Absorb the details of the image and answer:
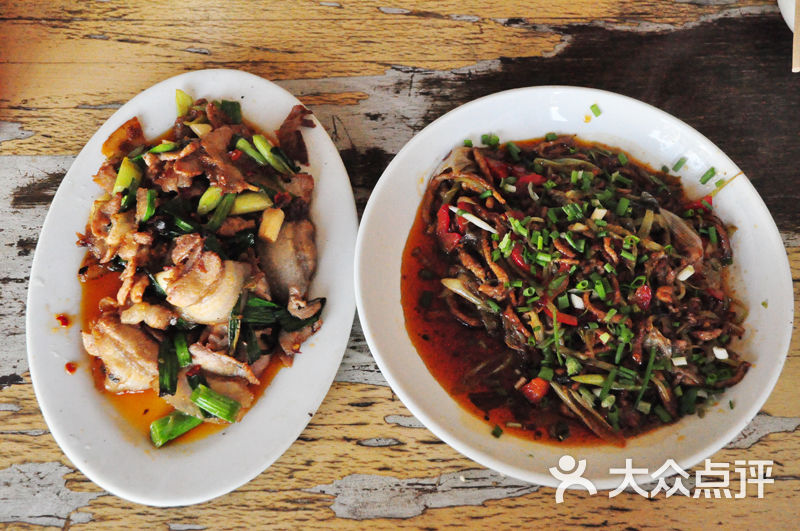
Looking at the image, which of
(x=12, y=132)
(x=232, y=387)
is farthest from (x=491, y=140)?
(x=12, y=132)

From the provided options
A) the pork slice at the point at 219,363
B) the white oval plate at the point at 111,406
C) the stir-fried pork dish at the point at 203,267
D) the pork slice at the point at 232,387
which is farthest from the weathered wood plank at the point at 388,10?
the pork slice at the point at 232,387

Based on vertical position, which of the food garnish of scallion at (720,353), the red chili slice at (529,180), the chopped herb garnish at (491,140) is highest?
the chopped herb garnish at (491,140)

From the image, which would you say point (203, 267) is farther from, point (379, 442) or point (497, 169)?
point (497, 169)

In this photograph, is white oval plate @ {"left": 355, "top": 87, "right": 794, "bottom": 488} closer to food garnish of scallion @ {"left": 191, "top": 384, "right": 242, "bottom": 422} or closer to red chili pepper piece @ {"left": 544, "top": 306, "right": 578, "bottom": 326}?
red chili pepper piece @ {"left": 544, "top": 306, "right": 578, "bottom": 326}

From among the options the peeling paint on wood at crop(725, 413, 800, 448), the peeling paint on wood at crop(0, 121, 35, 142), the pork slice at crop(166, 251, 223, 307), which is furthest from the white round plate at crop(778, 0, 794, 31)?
the peeling paint on wood at crop(0, 121, 35, 142)

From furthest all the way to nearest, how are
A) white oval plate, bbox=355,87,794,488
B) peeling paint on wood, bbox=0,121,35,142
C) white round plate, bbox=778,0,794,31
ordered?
peeling paint on wood, bbox=0,121,35,142
white round plate, bbox=778,0,794,31
white oval plate, bbox=355,87,794,488

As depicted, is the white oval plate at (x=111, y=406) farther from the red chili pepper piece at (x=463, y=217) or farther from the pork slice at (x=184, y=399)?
the red chili pepper piece at (x=463, y=217)

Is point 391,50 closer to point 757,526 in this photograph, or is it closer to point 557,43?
point 557,43
